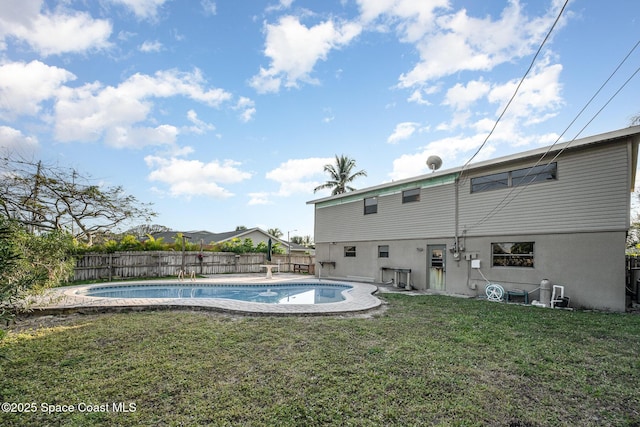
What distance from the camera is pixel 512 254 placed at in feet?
29.9

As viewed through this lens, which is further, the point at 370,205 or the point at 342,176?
the point at 342,176

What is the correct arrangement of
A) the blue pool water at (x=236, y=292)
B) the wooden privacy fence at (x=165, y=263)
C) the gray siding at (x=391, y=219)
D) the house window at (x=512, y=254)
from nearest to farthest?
1. the house window at (x=512, y=254)
2. the blue pool water at (x=236, y=292)
3. the gray siding at (x=391, y=219)
4. the wooden privacy fence at (x=165, y=263)

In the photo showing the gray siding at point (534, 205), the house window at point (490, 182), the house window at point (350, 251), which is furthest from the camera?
the house window at point (350, 251)

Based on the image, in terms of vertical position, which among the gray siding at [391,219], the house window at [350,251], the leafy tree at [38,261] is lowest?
the house window at [350,251]

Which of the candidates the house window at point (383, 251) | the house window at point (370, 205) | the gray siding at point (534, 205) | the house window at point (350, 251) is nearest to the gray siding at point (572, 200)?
the gray siding at point (534, 205)

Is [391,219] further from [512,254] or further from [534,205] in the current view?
[534,205]

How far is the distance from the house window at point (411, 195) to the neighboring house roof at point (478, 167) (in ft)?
0.61

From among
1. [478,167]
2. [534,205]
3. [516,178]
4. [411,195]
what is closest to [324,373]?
[534,205]

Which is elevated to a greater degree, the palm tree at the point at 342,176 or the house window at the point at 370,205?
the palm tree at the point at 342,176

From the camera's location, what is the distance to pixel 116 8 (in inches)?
318

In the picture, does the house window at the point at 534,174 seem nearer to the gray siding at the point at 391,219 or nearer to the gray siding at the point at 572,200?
the gray siding at the point at 572,200

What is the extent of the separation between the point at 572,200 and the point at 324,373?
847 centimetres

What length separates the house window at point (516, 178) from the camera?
8.51m

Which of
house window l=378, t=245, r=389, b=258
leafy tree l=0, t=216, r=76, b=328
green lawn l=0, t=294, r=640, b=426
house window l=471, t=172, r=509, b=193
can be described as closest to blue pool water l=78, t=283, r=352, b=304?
house window l=378, t=245, r=389, b=258
